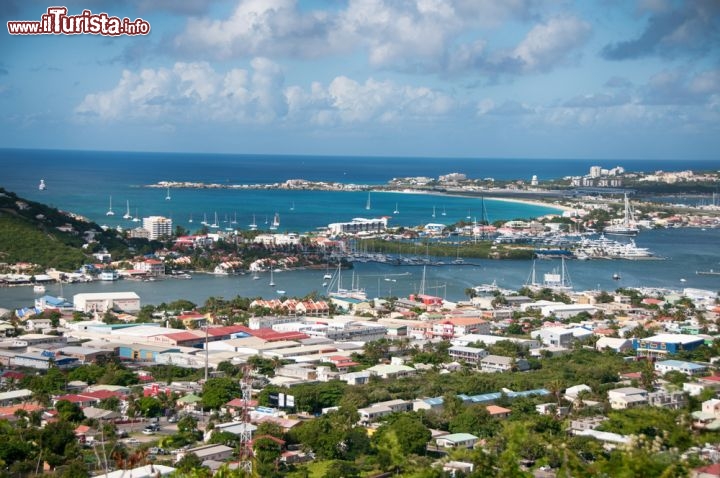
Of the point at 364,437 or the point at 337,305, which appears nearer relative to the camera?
the point at 364,437

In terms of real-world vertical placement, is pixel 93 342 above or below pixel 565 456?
below

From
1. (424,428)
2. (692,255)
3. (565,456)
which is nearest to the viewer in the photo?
(565,456)

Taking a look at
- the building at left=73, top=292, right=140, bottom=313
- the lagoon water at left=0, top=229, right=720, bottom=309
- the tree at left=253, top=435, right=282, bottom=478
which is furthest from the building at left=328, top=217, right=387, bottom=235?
the tree at left=253, top=435, right=282, bottom=478

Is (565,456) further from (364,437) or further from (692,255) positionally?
(692,255)

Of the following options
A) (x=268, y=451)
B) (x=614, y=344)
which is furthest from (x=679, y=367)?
(x=268, y=451)

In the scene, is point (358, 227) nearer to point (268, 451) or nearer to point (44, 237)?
point (44, 237)

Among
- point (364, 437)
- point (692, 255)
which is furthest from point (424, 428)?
point (692, 255)

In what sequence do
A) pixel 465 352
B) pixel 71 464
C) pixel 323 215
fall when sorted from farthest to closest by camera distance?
pixel 323 215 → pixel 465 352 → pixel 71 464
